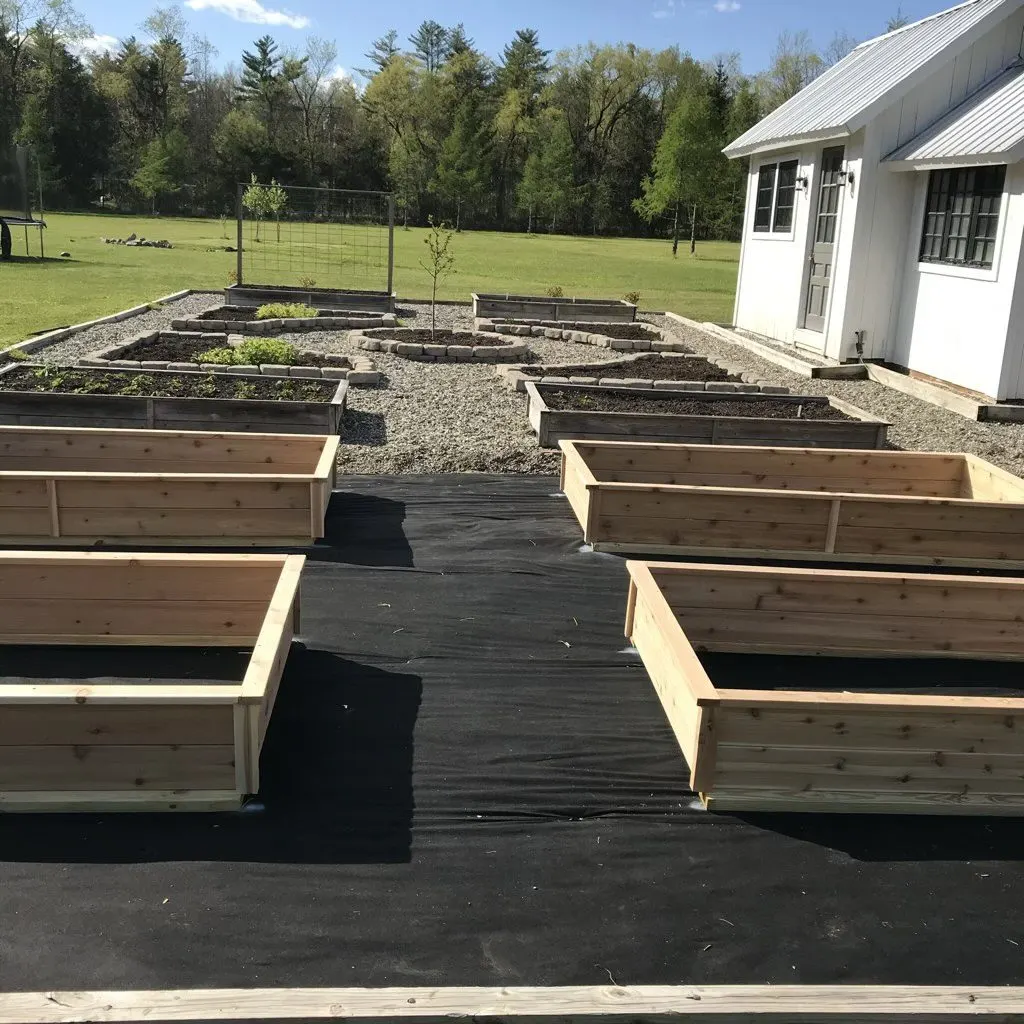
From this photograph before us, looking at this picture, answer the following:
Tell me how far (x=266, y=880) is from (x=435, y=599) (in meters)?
2.48

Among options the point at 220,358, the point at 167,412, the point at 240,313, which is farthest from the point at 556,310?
the point at 167,412

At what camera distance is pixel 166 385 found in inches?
379

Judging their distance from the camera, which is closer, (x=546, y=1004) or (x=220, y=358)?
(x=546, y=1004)

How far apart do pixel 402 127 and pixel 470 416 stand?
6013 centimetres

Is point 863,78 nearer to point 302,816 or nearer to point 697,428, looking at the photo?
point 697,428

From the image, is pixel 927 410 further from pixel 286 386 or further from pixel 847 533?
pixel 286 386

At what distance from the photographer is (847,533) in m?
6.33

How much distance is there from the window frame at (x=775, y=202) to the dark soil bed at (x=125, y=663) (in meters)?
13.5

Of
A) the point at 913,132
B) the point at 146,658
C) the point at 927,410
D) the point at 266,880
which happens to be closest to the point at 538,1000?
the point at 266,880

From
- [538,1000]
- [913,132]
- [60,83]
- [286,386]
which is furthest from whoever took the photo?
[60,83]

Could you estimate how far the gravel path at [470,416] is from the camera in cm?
838

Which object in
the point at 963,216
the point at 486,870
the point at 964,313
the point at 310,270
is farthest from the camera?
the point at 310,270

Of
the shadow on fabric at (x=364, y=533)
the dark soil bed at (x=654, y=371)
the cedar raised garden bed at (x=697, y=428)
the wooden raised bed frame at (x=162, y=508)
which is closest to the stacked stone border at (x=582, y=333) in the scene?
the dark soil bed at (x=654, y=371)

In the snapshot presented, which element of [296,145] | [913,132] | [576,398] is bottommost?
[576,398]
